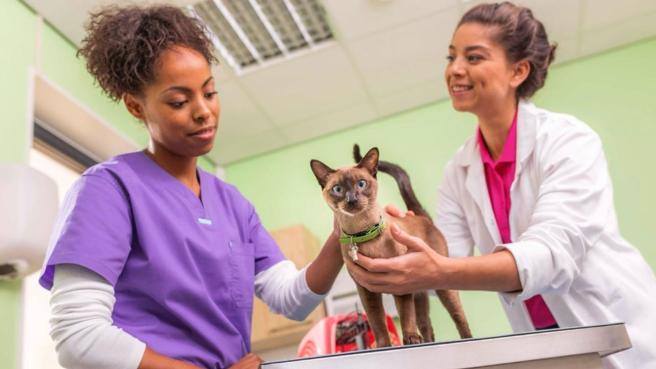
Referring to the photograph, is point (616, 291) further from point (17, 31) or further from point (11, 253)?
point (17, 31)

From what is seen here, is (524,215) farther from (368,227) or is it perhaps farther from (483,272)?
(368,227)

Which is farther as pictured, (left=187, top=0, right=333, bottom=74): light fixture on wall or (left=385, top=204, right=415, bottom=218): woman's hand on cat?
(left=187, top=0, right=333, bottom=74): light fixture on wall

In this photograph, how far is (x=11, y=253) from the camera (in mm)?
1904

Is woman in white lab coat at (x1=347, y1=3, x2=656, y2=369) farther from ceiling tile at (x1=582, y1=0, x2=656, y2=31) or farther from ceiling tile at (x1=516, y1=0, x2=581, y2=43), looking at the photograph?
ceiling tile at (x1=582, y1=0, x2=656, y2=31)

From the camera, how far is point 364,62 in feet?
10.7

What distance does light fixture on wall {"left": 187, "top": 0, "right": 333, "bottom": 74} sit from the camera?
288cm

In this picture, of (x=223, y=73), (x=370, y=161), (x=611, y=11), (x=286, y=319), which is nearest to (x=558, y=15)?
(x=611, y=11)

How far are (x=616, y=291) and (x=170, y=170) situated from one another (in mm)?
835

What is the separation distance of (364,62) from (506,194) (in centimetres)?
225

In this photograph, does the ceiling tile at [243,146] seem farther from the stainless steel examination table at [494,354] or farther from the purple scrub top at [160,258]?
the stainless steel examination table at [494,354]

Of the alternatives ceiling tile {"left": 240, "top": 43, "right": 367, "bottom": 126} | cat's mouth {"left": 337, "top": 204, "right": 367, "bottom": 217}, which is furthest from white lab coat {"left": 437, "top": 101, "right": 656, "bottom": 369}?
ceiling tile {"left": 240, "top": 43, "right": 367, "bottom": 126}

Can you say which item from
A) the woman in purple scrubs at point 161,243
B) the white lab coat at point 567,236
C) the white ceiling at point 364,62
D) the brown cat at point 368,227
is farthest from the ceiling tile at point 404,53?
the brown cat at point 368,227

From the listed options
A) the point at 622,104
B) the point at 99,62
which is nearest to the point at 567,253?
the point at 99,62

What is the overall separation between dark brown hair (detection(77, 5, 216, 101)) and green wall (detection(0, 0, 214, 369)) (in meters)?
1.35
